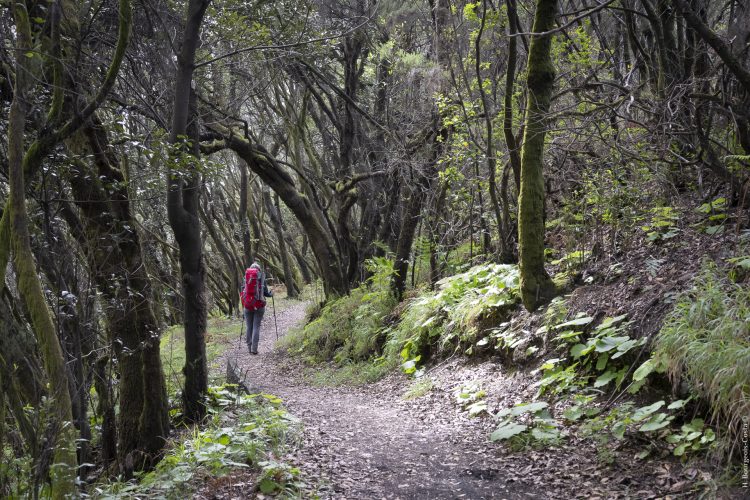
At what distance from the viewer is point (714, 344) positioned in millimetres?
3863

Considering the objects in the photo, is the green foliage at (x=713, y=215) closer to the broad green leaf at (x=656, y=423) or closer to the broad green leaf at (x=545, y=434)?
the broad green leaf at (x=656, y=423)

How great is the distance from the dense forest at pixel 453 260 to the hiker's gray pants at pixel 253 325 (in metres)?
2.06

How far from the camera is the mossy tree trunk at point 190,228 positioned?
5895mm

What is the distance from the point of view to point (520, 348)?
20.6ft

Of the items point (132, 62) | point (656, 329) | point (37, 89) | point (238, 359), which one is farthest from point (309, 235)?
point (656, 329)

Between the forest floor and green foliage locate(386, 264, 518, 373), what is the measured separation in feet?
1.60

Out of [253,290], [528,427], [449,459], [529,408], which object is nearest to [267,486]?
[449,459]

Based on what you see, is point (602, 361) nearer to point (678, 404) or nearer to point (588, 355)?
point (588, 355)

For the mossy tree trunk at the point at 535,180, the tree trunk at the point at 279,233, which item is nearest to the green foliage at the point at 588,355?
the mossy tree trunk at the point at 535,180

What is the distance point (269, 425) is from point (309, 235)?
27.8 ft

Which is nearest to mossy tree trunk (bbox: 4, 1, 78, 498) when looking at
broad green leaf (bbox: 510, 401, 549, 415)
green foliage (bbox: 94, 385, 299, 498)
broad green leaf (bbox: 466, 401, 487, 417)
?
green foliage (bbox: 94, 385, 299, 498)

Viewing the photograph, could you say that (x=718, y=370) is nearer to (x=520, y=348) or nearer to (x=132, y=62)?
(x=520, y=348)

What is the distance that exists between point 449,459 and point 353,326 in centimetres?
669

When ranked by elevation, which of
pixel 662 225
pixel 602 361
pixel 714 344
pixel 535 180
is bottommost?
pixel 602 361
